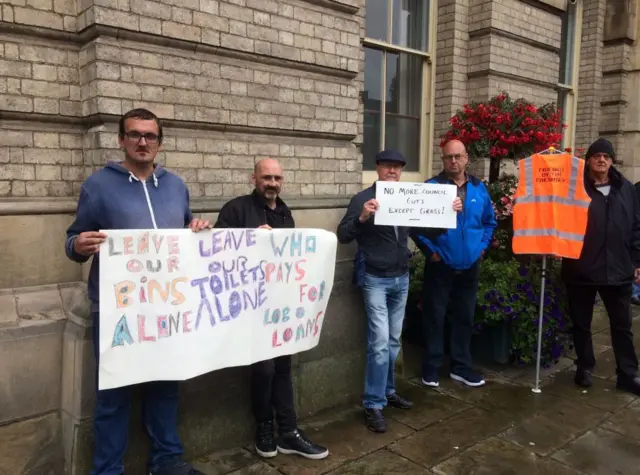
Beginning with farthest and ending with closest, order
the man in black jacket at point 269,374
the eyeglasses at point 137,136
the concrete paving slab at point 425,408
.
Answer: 1. the concrete paving slab at point 425,408
2. the man in black jacket at point 269,374
3. the eyeglasses at point 137,136

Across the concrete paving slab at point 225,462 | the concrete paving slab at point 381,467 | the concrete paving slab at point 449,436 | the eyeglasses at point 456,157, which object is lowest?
the concrete paving slab at point 225,462

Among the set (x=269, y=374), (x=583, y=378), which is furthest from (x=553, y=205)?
(x=269, y=374)

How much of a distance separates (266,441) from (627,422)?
263 centimetres

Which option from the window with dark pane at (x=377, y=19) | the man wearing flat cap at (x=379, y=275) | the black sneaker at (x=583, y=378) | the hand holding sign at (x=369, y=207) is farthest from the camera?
the window with dark pane at (x=377, y=19)

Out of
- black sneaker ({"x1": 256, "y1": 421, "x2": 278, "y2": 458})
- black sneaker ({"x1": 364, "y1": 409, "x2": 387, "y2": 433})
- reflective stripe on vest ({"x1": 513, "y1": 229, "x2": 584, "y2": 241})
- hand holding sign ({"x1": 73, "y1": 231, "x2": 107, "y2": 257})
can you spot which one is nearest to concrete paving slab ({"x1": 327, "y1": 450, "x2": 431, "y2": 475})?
black sneaker ({"x1": 364, "y1": 409, "x2": 387, "y2": 433})

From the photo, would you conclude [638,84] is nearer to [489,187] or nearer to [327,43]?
[489,187]

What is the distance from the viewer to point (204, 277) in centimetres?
305

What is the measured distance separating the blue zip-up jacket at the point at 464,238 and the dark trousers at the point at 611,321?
3.40ft

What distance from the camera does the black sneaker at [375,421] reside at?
3.82 meters

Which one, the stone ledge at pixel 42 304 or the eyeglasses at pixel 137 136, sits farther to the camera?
the stone ledge at pixel 42 304

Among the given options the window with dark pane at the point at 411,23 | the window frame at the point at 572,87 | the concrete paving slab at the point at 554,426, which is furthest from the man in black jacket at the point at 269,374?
the window frame at the point at 572,87

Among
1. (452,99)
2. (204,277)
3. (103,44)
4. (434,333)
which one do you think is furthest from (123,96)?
(452,99)

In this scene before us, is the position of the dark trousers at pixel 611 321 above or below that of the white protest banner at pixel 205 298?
below

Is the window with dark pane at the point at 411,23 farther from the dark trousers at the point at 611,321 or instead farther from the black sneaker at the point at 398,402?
the black sneaker at the point at 398,402
